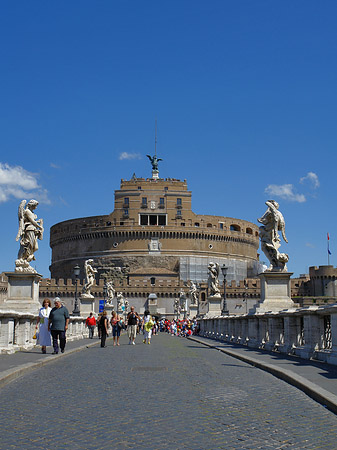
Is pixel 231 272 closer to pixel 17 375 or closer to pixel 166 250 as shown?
pixel 166 250

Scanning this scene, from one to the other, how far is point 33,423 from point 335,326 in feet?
16.7

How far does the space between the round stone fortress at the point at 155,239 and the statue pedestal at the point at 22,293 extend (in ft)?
248

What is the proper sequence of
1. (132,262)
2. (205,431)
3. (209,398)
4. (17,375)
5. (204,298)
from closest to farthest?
(205,431)
(209,398)
(17,375)
(204,298)
(132,262)

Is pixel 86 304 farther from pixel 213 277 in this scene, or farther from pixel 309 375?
pixel 309 375

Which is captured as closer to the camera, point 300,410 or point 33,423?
point 33,423

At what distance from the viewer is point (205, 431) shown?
16.2ft

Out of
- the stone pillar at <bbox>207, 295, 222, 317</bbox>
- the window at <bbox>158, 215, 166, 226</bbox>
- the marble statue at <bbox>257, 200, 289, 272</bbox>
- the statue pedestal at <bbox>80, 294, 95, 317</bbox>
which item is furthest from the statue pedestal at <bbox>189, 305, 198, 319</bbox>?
the window at <bbox>158, 215, 166, 226</bbox>

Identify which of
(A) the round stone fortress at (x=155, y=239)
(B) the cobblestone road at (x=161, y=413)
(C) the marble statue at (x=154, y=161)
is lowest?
(B) the cobblestone road at (x=161, y=413)

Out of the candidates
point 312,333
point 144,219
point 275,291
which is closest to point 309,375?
point 312,333

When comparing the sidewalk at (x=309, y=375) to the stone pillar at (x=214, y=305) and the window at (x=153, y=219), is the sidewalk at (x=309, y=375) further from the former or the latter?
the window at (x=153, y=219)

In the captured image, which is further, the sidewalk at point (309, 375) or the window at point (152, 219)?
the window at point (152, 219)

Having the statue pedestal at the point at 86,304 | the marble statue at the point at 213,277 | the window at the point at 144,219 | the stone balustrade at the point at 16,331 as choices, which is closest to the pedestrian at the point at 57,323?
the stone balustrade at the point at 16,331

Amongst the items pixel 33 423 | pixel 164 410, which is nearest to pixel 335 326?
pixel 164 410

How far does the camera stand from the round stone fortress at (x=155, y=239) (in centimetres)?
9469
